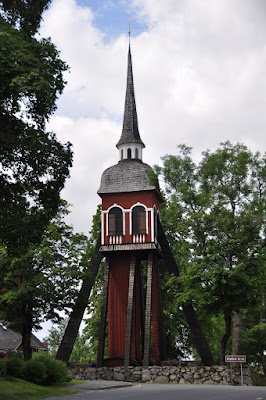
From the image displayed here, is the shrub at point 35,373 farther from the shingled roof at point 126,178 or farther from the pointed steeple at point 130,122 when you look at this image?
the pointed steeple at point 130,122

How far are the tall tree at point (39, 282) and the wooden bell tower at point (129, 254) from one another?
3.60 m

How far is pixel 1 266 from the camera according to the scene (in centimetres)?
2905

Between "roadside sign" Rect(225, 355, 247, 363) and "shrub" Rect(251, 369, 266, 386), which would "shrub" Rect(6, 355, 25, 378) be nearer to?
"roadside sign" Rect(225, 355, 247, 363)

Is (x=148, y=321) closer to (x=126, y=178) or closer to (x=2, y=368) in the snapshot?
(x=126, y=178)

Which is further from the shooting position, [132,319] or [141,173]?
[141,173]

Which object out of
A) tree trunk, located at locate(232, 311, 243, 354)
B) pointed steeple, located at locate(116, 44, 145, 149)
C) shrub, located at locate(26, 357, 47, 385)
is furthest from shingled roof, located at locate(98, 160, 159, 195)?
shrub, located at locate(26, 357, 47, 385)

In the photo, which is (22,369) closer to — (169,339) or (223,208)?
(223,208)

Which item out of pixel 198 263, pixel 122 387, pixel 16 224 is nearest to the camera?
pixel 16 224

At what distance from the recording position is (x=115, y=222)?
35.7 metres

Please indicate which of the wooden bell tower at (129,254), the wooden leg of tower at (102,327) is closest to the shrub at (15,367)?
the wooden leg of tower at (102,327)

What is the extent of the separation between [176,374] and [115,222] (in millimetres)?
10822

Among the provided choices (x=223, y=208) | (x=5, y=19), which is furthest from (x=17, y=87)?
(x=223, y=208)

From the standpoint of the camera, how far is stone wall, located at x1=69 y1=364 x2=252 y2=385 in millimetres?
29031

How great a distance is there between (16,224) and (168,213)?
18.6 m
